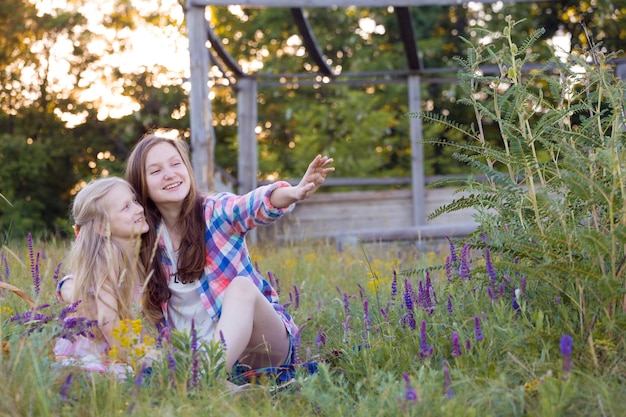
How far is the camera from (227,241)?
136 inches

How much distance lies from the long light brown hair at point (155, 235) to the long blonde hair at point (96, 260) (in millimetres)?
73

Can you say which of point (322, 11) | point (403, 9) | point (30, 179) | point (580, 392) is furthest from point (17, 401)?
point (322, 11)

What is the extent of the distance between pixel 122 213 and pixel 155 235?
189 millimetres

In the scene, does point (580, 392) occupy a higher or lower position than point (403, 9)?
lower

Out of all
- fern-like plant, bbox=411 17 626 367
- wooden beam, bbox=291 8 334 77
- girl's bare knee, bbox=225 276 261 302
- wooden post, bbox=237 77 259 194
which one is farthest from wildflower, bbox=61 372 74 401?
wooden post, bbox=237 77 259 194

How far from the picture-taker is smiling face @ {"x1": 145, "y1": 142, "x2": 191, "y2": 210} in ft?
11.2

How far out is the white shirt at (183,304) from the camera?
338cm

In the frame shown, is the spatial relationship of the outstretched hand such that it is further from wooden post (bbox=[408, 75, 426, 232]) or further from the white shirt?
wooden post (bbox=[408, 75, 426, 232])

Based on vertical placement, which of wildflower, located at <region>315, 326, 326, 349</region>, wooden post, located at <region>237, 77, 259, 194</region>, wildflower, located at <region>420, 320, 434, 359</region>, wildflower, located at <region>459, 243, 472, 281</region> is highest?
wooden post, located at <region>237, 77, 259, 194</region>

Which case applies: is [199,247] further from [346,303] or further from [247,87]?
[247,87]

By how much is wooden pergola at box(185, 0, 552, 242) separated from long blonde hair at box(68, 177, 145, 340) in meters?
2.19

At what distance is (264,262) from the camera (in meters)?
5.20

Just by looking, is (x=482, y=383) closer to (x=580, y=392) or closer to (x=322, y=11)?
(x=580, y=392)

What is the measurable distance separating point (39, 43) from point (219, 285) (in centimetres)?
885
